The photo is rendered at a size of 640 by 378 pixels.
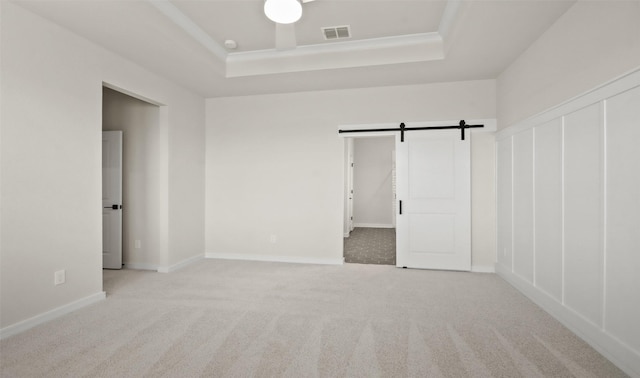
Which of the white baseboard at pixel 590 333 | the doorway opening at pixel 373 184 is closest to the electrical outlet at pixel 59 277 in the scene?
the white baseboard at pixel 590 333

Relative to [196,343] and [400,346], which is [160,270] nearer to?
[196,343]

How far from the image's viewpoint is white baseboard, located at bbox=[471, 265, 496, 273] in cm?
447

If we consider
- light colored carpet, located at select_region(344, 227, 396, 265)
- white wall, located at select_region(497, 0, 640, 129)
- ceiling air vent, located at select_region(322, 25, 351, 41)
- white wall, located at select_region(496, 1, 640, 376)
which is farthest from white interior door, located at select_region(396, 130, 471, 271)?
ceiling air vent, located at select_region(322, 25, 351, 41)

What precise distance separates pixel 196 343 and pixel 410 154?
3.65 m

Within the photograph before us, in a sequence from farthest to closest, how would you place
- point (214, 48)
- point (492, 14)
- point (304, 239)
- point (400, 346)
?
point (304, 239), point (214, 48), point (492, 14), point (400, 346)

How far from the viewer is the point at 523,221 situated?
358cm

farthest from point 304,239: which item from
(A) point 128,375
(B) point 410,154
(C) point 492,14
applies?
(C) point 492,14

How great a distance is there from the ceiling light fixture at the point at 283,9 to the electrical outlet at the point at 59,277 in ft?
9.79

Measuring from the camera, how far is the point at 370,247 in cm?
631

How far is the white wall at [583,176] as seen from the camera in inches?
81.2

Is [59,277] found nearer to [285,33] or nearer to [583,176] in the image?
[285,33]

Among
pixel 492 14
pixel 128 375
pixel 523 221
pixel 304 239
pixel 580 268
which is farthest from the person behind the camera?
pixel 304 239

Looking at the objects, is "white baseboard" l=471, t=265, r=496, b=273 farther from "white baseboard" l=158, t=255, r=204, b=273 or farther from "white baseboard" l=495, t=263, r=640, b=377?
"white baseboard" l=158, t=255, r=204, b=273

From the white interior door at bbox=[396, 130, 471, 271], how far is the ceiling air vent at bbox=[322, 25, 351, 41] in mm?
1740
